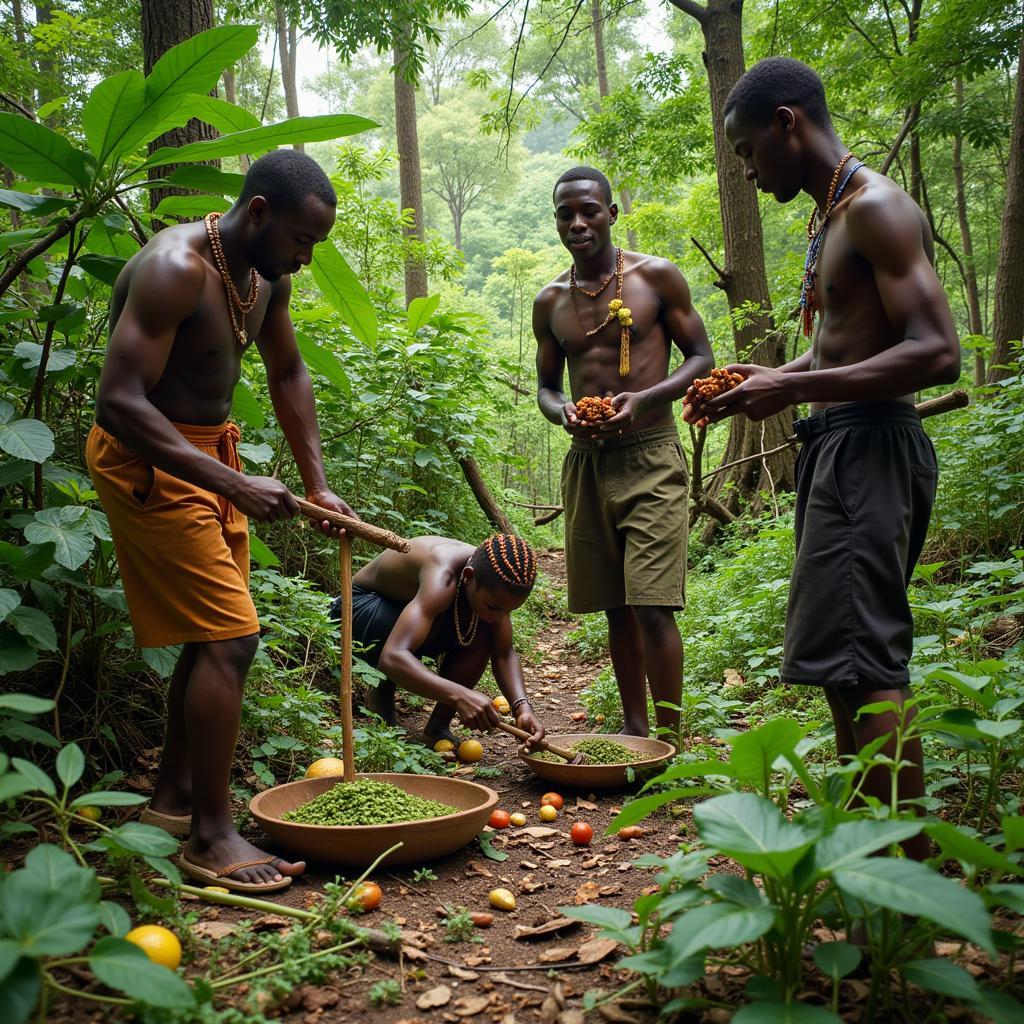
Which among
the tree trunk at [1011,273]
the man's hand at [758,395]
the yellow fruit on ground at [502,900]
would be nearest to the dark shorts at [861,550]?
the man's hand at [758,395]

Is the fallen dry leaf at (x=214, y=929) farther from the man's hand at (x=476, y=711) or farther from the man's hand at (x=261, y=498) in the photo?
the man's hand at (x=476, y=711)

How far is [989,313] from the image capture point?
21.7 metres

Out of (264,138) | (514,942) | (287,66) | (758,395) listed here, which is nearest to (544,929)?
(514,942)

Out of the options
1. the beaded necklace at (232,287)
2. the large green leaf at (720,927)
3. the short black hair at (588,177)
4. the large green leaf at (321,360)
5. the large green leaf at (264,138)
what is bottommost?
the large green leaf at (720,927)

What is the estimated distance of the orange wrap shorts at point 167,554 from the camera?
234cm

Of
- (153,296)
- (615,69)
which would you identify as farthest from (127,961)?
(615,69)

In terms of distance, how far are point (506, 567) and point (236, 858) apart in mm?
1691

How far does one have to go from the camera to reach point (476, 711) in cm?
326

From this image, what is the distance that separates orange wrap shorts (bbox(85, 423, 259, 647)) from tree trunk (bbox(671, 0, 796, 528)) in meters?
5.90

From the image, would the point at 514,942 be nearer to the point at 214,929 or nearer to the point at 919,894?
the point at 214,929

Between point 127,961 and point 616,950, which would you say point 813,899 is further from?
point 127,961

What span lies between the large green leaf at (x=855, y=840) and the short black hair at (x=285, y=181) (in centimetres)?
206

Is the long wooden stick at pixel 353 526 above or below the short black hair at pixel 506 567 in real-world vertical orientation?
above

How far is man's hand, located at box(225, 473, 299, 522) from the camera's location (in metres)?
2.29
